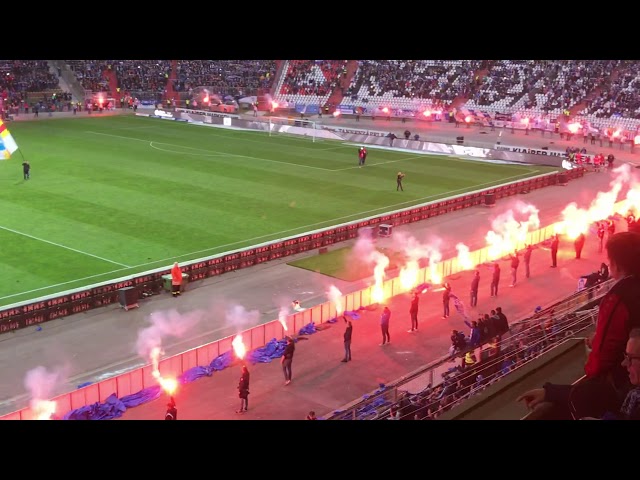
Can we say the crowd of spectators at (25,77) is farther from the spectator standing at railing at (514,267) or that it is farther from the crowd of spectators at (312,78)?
the spectator standing at railing at (514,267)

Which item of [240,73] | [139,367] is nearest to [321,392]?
[139,367]

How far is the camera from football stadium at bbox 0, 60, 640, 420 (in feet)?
46.5

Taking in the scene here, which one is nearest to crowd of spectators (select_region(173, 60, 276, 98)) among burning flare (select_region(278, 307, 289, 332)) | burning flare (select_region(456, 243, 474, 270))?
burning flare (select_region(456, 243, 474, 270))

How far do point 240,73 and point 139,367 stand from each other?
81.5 meters

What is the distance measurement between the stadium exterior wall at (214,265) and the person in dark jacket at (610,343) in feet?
60.1

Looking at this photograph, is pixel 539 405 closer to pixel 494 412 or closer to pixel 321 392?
pixel 494 412

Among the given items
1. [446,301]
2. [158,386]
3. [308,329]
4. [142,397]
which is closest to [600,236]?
[446,301]

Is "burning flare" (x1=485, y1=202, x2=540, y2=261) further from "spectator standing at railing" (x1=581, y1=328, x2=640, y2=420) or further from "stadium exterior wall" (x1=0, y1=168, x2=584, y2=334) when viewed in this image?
"spectator standing at railing" (x1=581, y1=328, x2=640, y2=420)

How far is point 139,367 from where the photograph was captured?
18828mm

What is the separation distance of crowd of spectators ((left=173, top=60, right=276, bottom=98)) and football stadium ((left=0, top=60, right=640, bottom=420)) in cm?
2128

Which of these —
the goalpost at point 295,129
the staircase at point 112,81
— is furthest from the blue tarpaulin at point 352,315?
the staircase at point 112,81

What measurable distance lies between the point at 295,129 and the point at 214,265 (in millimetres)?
40494

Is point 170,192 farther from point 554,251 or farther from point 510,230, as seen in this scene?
point 554,251

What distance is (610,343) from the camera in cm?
621
